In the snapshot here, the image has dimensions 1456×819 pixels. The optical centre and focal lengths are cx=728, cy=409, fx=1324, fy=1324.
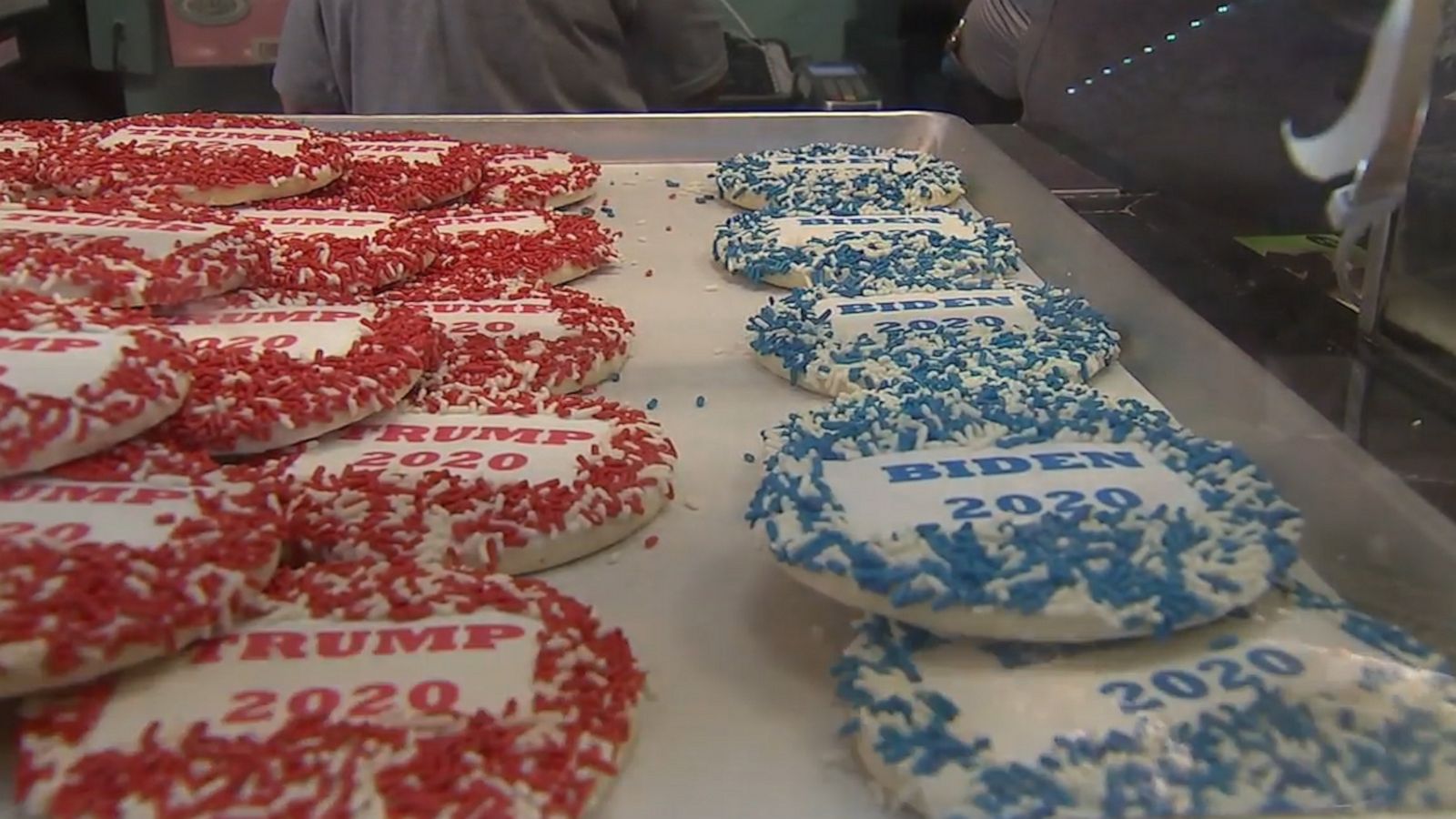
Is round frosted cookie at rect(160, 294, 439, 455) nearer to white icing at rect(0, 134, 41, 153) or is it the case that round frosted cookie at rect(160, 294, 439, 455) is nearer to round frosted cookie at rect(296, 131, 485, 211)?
round frosted cookie at rect(296, 131, 485, 211)

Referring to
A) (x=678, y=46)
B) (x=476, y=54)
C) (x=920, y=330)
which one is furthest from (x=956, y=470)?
(x=678, y=46)

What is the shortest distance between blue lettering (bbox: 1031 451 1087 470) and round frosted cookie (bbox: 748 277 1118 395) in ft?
0.88

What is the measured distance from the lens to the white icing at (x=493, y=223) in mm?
1613

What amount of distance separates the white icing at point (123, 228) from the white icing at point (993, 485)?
0.70m

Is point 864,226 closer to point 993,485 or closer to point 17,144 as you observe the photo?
point 993,485

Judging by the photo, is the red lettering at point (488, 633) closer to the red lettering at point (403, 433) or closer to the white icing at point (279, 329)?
the red lettering at point (403, 433)

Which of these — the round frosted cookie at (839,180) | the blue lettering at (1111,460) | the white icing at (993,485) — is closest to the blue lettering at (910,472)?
the white icing at (993,485)

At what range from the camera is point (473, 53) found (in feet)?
7.32

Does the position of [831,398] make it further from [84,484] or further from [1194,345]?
[84,484]

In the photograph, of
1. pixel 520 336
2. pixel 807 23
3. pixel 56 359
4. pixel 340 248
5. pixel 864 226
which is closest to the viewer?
pixel 56 359

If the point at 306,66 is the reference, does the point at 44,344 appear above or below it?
above

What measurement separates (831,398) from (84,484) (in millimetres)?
659

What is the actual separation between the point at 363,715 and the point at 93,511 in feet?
0.89

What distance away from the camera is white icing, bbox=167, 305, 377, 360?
1.16 metres
